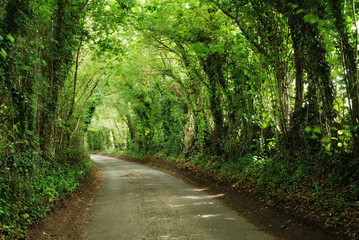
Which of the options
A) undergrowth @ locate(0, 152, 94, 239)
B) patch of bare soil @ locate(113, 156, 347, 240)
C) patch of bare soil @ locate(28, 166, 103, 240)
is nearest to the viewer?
undergrowth @ locate(0, 152, 94, 239)

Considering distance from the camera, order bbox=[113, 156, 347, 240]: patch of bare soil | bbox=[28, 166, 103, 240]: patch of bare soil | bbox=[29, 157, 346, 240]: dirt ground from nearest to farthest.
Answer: bbox=[113, 156, 347, 240]: patch of bare soil
bbox=[29, 157, 346, 240]: dirt ground
bbox=[28, 166, 103, 240]: patch of bare soil

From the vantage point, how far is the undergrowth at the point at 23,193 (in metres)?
4.51

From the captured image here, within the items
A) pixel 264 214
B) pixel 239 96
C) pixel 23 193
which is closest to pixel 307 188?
pixel 264 214

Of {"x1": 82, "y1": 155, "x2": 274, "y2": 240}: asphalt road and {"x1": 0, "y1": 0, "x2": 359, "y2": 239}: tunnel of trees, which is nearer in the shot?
{"x1": 0, "y1": 0, "x2": 359, "y2": 239}: tunnel of trees

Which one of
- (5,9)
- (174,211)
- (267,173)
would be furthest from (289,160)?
(5,9)

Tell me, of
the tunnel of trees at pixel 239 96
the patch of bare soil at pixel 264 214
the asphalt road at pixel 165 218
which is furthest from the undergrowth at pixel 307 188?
the asphalt road at pixel 165 218

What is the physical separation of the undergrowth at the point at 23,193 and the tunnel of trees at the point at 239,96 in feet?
0.09

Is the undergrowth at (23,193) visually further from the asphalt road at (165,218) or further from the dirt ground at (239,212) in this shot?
the asphalt road at (165,218)

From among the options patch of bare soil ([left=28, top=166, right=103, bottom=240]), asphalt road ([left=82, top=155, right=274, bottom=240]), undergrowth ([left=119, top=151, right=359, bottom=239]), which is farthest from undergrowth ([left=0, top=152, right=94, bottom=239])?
undergrowth ([left=119, top=151, right=359, bottom=239])

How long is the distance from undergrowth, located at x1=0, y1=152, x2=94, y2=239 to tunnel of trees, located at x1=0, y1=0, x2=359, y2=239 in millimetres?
28

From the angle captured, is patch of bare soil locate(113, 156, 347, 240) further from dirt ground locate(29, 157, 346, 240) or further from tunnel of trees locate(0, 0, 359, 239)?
tunnel of trees locate(0, 0, 359, 239)

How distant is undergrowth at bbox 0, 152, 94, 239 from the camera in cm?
451

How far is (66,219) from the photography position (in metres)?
6.40

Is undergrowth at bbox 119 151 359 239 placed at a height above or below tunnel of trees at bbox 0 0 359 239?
below
